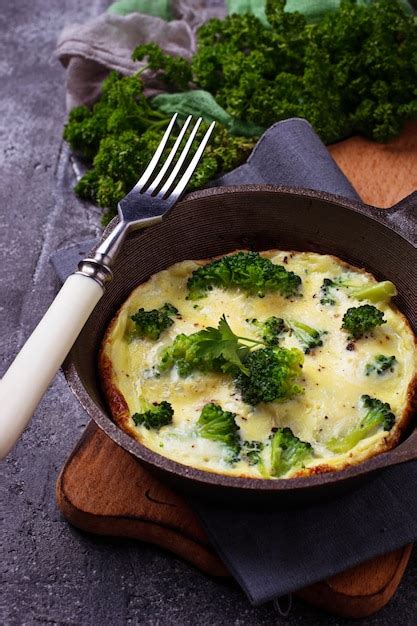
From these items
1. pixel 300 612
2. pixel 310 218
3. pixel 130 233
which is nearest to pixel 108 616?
pixel 300 612

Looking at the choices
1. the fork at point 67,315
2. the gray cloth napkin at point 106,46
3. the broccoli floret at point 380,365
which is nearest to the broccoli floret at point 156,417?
the fork at point 67,315

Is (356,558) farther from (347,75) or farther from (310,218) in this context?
(347,75)

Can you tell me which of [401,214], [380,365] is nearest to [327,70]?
[401,214]

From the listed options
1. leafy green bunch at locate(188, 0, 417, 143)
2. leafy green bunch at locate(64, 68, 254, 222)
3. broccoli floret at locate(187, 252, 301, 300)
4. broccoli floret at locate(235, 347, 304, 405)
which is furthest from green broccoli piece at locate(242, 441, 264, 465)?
leafy green bunch at locate(188, 0, 417, 143)

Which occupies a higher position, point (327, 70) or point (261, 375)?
point (327, 70)

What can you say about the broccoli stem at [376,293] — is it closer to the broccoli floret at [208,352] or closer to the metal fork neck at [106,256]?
the broccoli floret at [208,352]

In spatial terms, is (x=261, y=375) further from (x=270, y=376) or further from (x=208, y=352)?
(x=208, y=352)
